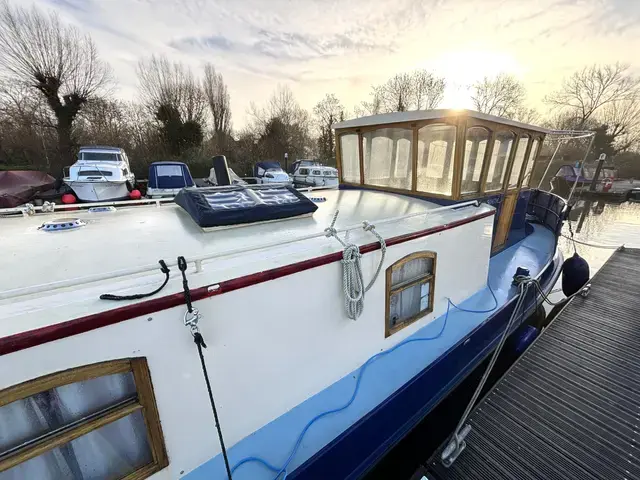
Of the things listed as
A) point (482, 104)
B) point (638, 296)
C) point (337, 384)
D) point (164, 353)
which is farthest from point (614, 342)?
point (482, 104)

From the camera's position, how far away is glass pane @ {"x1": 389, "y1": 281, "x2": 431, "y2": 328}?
306cm

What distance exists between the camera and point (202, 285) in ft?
5.78

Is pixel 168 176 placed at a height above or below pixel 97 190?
above

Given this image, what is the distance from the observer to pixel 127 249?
2.28 metres

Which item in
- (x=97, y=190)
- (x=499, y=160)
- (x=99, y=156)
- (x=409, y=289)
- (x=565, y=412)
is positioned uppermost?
(x=99, y=156)

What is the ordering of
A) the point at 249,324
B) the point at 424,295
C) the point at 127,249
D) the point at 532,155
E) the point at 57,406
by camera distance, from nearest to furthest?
the point at 57,406
the point at 249,324
the point at 127,249
the point at 424,295
the point at 532,155

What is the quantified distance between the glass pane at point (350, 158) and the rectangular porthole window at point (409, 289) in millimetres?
2540

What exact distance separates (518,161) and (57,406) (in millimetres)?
6486

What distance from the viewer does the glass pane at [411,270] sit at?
2959 millimetres

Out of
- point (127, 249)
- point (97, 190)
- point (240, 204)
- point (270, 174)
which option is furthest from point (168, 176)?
point (127, 249)

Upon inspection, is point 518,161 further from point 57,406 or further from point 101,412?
point 57,406

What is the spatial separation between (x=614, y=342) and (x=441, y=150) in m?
3.54

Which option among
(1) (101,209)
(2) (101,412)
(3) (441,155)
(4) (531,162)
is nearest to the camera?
(2) (101,412)

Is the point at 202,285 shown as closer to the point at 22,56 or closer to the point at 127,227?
the point at 127,227
